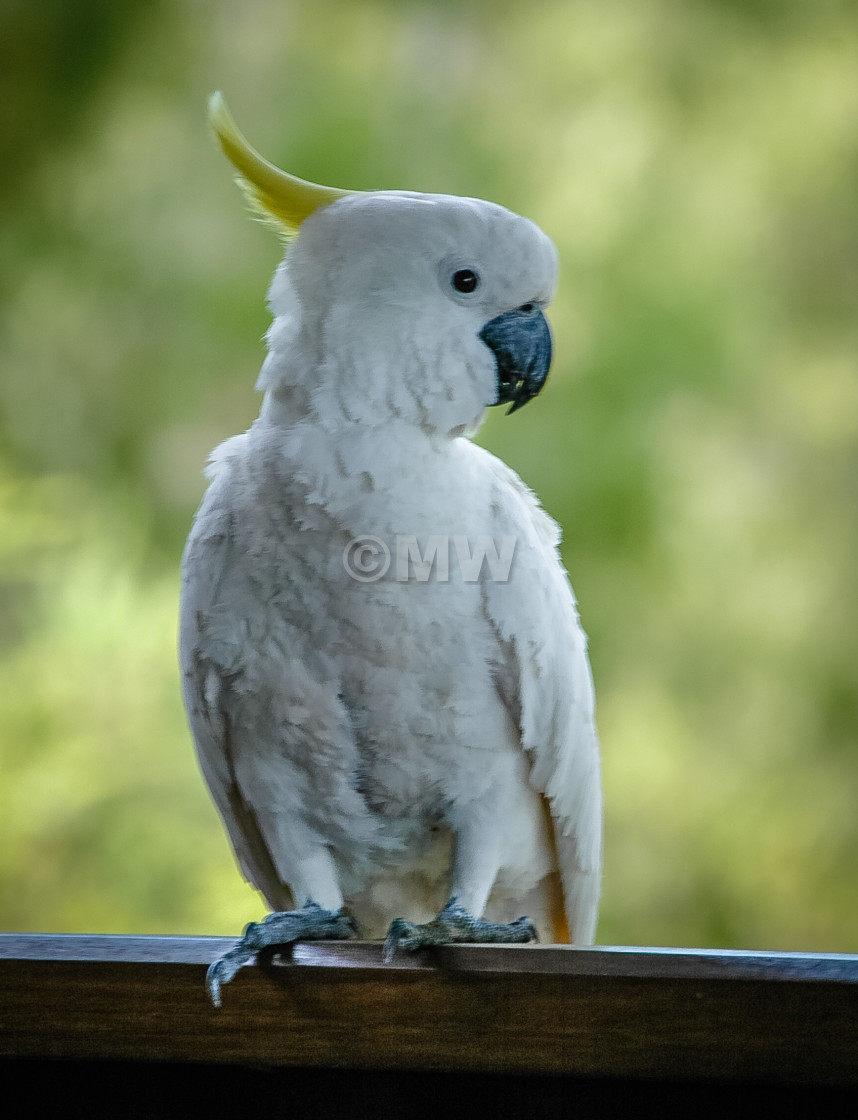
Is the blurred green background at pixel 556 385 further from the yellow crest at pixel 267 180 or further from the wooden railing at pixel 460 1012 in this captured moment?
the wooden railing at pixel 460 1012

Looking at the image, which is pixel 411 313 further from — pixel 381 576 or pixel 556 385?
pixel 556 385

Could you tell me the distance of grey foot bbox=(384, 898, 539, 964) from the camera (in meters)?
0.85

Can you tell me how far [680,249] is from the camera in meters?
2.66

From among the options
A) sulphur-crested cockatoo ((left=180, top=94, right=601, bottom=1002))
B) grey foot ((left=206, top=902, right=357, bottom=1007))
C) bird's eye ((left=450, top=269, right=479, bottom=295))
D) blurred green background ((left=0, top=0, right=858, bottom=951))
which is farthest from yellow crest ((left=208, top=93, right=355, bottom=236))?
blurred green background ((left=0, top=0, right=858, bottom=951))

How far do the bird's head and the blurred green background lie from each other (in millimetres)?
1575

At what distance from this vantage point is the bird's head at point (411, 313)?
984 mm

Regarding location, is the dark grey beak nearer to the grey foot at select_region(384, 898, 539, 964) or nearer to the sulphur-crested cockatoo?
the sulphur-crested cockatoo

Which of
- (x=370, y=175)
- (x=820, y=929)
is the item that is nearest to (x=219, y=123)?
(x=370, y=175)

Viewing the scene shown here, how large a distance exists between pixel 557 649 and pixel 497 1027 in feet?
1.34

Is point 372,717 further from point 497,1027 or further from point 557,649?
point 497,1027

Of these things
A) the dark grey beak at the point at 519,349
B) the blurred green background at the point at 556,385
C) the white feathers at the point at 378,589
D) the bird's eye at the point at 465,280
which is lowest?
the white feathers at the point at 378,589

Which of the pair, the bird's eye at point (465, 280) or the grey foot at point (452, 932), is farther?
the bird's eye at point (465, 280)

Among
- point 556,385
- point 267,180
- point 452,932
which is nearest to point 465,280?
point 267,180

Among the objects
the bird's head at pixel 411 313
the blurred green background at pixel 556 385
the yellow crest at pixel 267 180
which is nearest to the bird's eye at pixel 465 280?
the bird's head at pixel 411 313
